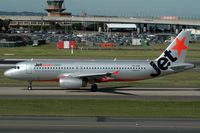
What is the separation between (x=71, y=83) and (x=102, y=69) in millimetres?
3604

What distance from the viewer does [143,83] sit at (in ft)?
182

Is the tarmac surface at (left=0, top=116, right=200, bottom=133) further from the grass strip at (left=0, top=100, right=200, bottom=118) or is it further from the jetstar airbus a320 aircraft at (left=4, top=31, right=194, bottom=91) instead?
the jetstar airbus a320 aircraft at (left=4, top=31, right=194, bottom=91)

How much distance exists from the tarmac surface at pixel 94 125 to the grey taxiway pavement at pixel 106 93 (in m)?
12.6

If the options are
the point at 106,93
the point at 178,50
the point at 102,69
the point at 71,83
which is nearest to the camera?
the point at 71,83

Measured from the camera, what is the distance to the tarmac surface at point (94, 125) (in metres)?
25.9

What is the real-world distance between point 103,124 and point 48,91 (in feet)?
65.1

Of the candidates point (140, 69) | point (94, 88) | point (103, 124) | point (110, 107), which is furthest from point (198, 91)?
point (103, 124)

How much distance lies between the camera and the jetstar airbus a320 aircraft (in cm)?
4784

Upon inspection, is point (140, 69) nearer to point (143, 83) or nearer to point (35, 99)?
point (143, 83)

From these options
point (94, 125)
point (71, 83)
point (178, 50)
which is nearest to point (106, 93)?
point (71, 83)

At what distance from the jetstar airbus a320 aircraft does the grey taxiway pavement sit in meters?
1.14

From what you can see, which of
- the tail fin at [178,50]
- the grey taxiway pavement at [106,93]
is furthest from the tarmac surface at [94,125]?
the tail fin at [178,50]

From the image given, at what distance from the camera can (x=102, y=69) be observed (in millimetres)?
48250

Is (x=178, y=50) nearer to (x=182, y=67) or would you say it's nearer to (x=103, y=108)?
(x=182, y=67)
